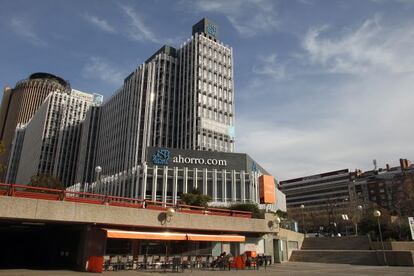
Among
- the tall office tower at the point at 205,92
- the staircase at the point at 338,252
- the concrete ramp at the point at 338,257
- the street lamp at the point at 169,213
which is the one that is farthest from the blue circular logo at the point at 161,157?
the street lamp at the point at 169,213

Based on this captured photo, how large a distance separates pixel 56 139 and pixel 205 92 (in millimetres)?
71909

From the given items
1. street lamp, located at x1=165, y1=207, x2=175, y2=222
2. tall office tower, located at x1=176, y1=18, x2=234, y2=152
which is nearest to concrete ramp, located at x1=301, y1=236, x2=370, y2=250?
Answer: street lamp, located at x1=165, y1=207, x2=175, y2=222

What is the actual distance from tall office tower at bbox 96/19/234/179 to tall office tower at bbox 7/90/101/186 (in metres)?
27.6

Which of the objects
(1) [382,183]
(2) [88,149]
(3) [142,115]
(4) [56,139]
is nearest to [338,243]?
(3) [142,115]

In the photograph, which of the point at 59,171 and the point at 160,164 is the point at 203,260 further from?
the point at 59,171

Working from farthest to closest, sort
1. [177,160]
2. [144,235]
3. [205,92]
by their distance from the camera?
[205,92] < [177,160] < [144,235]

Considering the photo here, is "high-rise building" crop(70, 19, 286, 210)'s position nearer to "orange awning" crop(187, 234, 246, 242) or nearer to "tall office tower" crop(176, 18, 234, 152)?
"tall office tower" crop(176, 18, 234, 152)

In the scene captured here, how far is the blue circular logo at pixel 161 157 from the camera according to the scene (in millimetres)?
67956

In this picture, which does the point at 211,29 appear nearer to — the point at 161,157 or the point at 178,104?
the point at 178,104

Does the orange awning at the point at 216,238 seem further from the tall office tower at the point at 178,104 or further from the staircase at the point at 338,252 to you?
the tall office tower at the point at 178,104

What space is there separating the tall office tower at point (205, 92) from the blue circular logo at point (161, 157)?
26129 mm

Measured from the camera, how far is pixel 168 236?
26.0m

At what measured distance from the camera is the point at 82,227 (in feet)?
80.1

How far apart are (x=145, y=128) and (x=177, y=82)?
2048 centimetres
